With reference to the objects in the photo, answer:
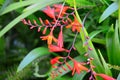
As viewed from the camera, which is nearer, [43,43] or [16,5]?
[16,5]

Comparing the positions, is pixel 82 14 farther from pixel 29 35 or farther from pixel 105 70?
pixel 29 35

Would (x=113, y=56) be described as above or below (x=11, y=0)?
below

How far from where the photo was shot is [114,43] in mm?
981

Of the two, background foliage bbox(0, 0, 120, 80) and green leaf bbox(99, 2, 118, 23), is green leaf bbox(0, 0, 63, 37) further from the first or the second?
green leaf bbox(99, 2, 118, 23)

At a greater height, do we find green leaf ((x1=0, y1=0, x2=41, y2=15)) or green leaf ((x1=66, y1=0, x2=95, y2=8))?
green leaf ((x1=0, y1=0, x2=41, y2=15))

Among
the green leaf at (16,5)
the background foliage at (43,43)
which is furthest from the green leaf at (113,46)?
the green leaf at (16,5)

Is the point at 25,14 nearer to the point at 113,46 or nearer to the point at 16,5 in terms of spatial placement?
the point at 16,5

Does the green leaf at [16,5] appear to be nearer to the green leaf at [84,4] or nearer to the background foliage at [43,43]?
the background foliage at [43,43]

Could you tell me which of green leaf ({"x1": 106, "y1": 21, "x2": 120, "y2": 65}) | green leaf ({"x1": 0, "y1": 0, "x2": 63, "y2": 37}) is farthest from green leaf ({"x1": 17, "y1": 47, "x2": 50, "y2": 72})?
green leaf ({"x1": 106, "y1": 21, "x2": 120, "y2": 65})

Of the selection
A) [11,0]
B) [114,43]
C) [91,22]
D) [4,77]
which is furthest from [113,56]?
[4,77]

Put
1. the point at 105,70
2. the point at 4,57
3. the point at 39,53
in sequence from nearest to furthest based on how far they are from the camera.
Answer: the point at 105,70 < the point at 39,53 < the point at 4,57

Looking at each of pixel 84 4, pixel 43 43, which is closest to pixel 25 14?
pixel 84 4

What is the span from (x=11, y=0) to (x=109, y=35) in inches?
14.6

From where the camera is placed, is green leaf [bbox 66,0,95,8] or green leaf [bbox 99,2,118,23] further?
green leaf [bbox 66,0,95,8]
